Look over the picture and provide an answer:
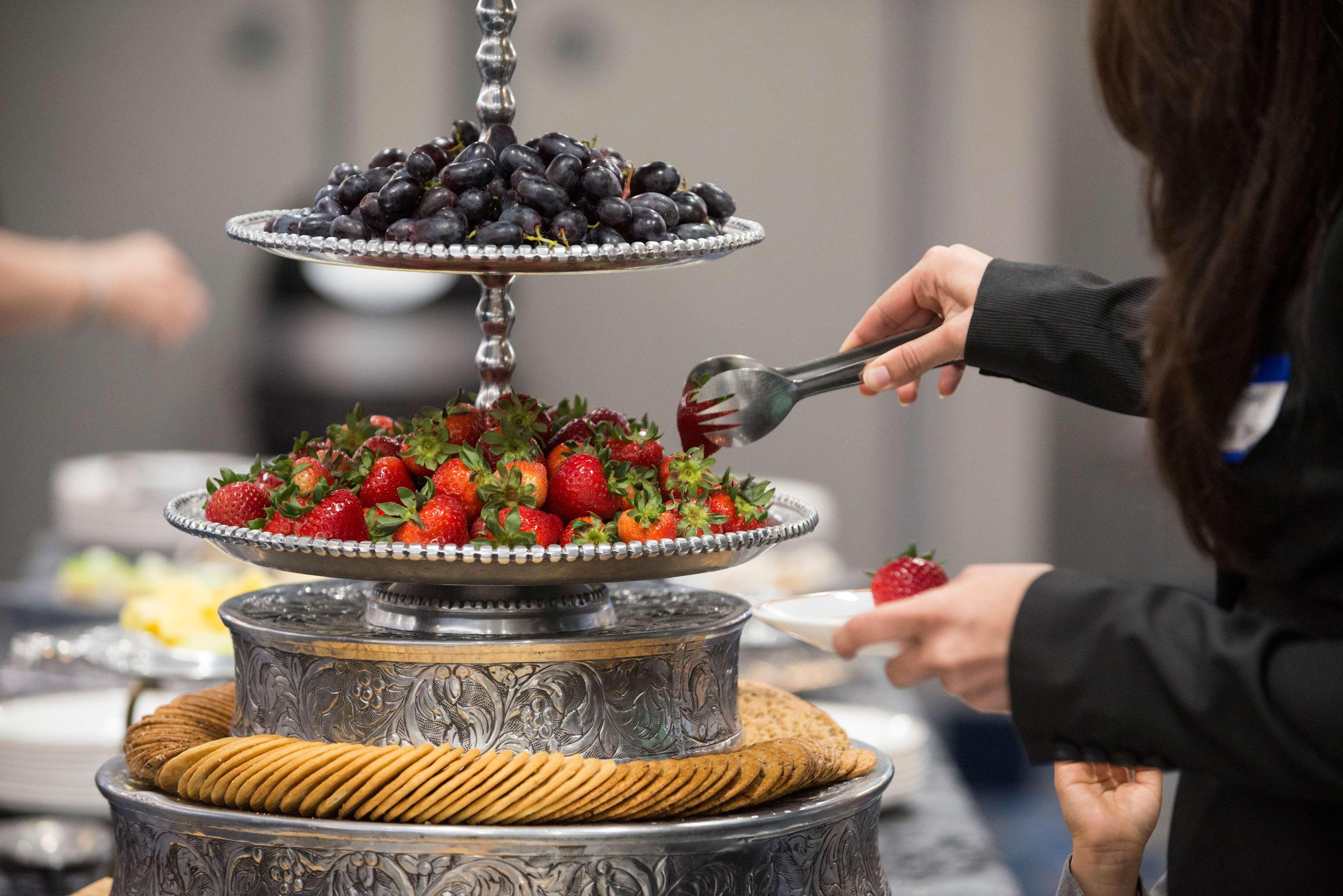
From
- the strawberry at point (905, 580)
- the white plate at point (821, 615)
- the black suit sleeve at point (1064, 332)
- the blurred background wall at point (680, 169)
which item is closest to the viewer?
the white plate at point (821, 615)

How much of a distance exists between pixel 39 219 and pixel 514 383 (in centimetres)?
194

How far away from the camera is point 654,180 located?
1427 millimetres

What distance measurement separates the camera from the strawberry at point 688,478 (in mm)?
1400

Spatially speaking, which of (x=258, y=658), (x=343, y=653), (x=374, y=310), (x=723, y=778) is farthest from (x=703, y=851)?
(x=374, y=310)

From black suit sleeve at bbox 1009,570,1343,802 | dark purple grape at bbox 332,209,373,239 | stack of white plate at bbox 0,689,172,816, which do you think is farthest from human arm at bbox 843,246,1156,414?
stack of white plate at bbox 0,689,172,816

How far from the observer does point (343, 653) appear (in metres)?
1.39

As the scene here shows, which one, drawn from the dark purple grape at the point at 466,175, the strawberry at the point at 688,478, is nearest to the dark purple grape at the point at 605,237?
the dark purple grape at the point at 466,175

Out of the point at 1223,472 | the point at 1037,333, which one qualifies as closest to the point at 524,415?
the point at 1037,333

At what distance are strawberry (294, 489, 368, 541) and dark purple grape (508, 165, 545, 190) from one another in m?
0.32

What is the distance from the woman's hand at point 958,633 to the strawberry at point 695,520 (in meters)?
0.26

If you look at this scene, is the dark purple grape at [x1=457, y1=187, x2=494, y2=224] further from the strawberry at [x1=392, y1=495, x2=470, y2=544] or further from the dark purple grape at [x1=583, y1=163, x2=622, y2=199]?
the strawberry at [x1=392, y1=495, x2=470, y2=544]

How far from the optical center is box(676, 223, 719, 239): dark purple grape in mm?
1384

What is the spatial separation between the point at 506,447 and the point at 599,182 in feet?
0.88

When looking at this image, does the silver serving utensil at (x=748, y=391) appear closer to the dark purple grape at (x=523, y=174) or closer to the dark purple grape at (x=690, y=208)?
the dark purple grape at (x=690, y=208)
